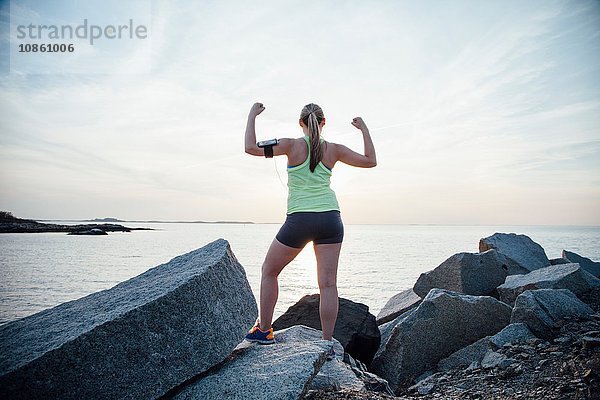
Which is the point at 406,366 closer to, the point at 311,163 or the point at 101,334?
the point at 311,163

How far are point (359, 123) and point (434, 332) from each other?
9.77 feet

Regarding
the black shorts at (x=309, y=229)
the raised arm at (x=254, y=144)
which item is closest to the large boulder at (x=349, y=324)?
the black shorts at (x=309, y=229)

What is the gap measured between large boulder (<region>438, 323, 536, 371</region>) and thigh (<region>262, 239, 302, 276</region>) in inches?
98.9

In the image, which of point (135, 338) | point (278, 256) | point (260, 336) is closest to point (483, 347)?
point (260, 336)

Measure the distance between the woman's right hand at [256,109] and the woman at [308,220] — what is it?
13mm

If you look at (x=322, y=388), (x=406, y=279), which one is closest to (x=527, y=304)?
(x=322, y=388)

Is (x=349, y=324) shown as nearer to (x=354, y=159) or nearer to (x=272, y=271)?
(x=272, y=271)

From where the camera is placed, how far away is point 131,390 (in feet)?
9.84

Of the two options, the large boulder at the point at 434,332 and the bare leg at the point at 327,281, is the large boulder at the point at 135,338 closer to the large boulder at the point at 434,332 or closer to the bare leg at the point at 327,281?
the bare leg at the point at 327,281

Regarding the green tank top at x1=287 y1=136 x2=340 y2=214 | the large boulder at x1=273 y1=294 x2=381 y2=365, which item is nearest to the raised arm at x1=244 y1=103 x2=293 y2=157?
the green tank top at x1=287 y1=136 x2=340 y2=214

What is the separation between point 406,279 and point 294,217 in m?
15.2

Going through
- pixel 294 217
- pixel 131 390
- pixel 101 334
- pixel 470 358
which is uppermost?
pixel 294 217

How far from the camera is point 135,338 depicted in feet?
10.1

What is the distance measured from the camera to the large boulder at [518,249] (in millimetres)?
9305
